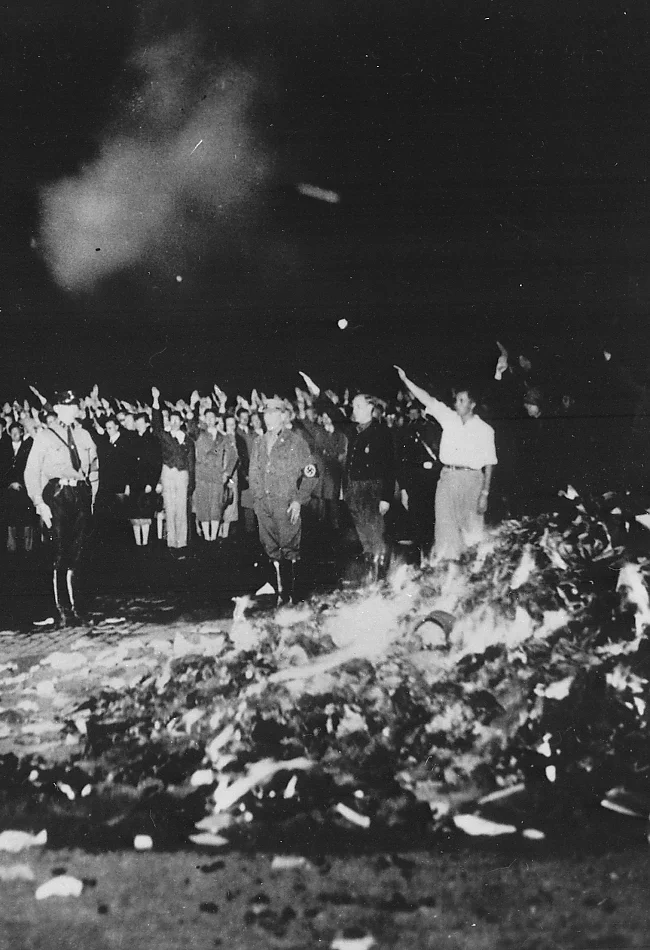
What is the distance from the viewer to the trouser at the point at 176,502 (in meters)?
1.72

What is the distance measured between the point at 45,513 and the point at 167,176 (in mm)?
909

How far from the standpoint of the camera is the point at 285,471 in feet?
5.69

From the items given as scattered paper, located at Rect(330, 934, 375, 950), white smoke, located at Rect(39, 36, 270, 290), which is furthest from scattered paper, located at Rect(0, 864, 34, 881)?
white smoke, located at Rect(39, 36, 270, 290)

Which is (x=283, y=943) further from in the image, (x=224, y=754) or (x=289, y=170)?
(x=289, y=170)

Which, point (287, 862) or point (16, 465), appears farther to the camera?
point (16, 465)

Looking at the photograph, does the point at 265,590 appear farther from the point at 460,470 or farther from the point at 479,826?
the point at 479,826

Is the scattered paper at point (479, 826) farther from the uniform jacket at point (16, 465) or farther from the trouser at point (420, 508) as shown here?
the uniform jacket at point (16, 465)

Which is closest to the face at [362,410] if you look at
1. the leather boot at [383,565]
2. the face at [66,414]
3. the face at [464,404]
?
the face at [464,404]

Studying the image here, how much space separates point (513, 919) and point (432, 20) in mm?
2233

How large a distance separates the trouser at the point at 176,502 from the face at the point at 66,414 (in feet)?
0.86

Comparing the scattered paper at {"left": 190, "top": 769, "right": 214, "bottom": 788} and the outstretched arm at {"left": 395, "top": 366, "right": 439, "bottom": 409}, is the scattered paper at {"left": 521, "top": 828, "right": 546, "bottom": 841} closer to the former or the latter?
the scattered paper at {"left": 190, "top": 769, "right": 214, "bottom": 788}

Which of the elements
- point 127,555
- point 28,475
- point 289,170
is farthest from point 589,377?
point 28,475

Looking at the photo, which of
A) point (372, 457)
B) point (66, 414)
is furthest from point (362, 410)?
point (66, 414)

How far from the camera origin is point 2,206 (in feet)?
5.56
